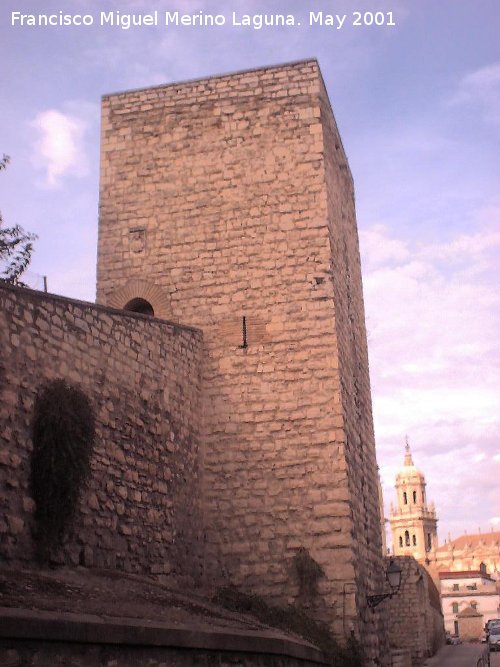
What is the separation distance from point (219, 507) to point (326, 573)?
1595 millimetres

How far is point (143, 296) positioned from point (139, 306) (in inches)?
13.1

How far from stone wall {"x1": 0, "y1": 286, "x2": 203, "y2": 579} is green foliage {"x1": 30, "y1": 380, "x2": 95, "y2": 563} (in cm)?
10

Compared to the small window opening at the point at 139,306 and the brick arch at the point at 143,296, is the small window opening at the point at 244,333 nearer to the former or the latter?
the brick arch at the point at 143,296

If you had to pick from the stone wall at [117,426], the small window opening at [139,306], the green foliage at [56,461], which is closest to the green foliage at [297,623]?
the stone wall at [117,426]

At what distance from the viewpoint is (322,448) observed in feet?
33.7

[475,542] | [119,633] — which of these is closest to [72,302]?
[119,633]

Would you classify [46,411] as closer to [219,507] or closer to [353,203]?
[219,507]

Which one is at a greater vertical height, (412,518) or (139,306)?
(412,518)

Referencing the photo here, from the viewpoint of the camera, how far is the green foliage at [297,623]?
29.7 feet

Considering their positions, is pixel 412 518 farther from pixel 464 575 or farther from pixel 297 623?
pixel 297 623

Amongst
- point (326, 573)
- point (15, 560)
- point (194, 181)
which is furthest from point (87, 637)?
point (194, 181)

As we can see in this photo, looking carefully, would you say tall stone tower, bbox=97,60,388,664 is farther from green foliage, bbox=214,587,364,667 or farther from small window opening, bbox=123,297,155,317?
green foliage, bbox=214,587,364,667

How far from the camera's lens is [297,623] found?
366 inches

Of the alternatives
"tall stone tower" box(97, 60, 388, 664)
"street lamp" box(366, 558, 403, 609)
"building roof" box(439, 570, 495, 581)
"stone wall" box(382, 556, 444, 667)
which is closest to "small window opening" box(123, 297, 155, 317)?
"tall stone tower" box(97, 60, 388, 664)
